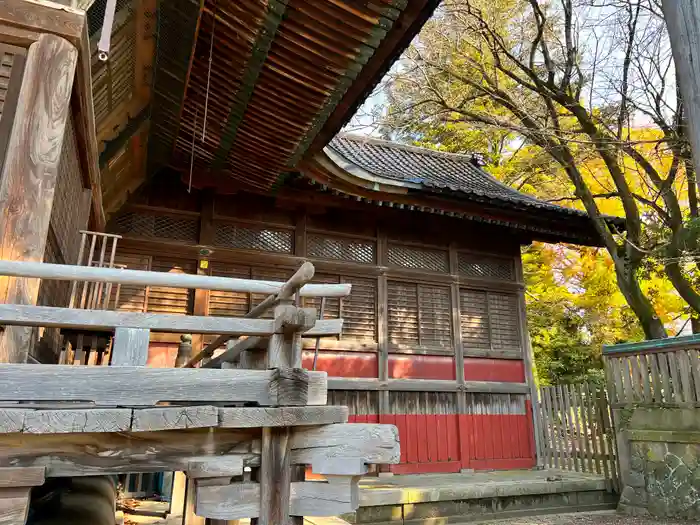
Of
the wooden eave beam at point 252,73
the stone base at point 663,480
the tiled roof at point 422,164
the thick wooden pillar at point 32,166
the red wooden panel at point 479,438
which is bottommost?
the stone base at point 663,480

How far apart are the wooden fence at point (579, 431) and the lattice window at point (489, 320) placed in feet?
3.65

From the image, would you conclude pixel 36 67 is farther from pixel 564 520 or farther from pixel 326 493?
pixel 564 520

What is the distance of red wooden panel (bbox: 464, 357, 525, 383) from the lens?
8.80m

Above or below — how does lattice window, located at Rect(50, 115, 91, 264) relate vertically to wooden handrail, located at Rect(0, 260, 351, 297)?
above

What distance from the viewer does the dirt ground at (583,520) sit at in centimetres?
682

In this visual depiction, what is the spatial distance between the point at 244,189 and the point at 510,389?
5.49 metres

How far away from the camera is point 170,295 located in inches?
285

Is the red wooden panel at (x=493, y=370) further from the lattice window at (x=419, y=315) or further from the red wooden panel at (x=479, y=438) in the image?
the red wooden panel at (x=479, y=438)

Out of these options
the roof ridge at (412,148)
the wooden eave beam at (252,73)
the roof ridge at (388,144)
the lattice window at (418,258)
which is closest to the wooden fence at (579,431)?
the lattice window at (418,258)

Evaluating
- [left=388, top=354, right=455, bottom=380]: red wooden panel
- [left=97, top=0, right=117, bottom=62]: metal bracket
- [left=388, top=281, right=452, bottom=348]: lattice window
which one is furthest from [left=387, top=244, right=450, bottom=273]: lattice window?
[left=97, top=0, right=117, bottom=62]: metal bracket

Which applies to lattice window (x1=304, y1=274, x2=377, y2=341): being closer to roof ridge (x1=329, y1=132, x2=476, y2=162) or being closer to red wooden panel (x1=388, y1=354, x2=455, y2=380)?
red wooden panel (x1=388, y1=354, x2=455, y2=380)

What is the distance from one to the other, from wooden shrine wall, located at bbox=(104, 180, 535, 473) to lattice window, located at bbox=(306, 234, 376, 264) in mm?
18

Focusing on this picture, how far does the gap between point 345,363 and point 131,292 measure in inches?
127

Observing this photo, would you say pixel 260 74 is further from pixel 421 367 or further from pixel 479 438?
pixel 479 438
